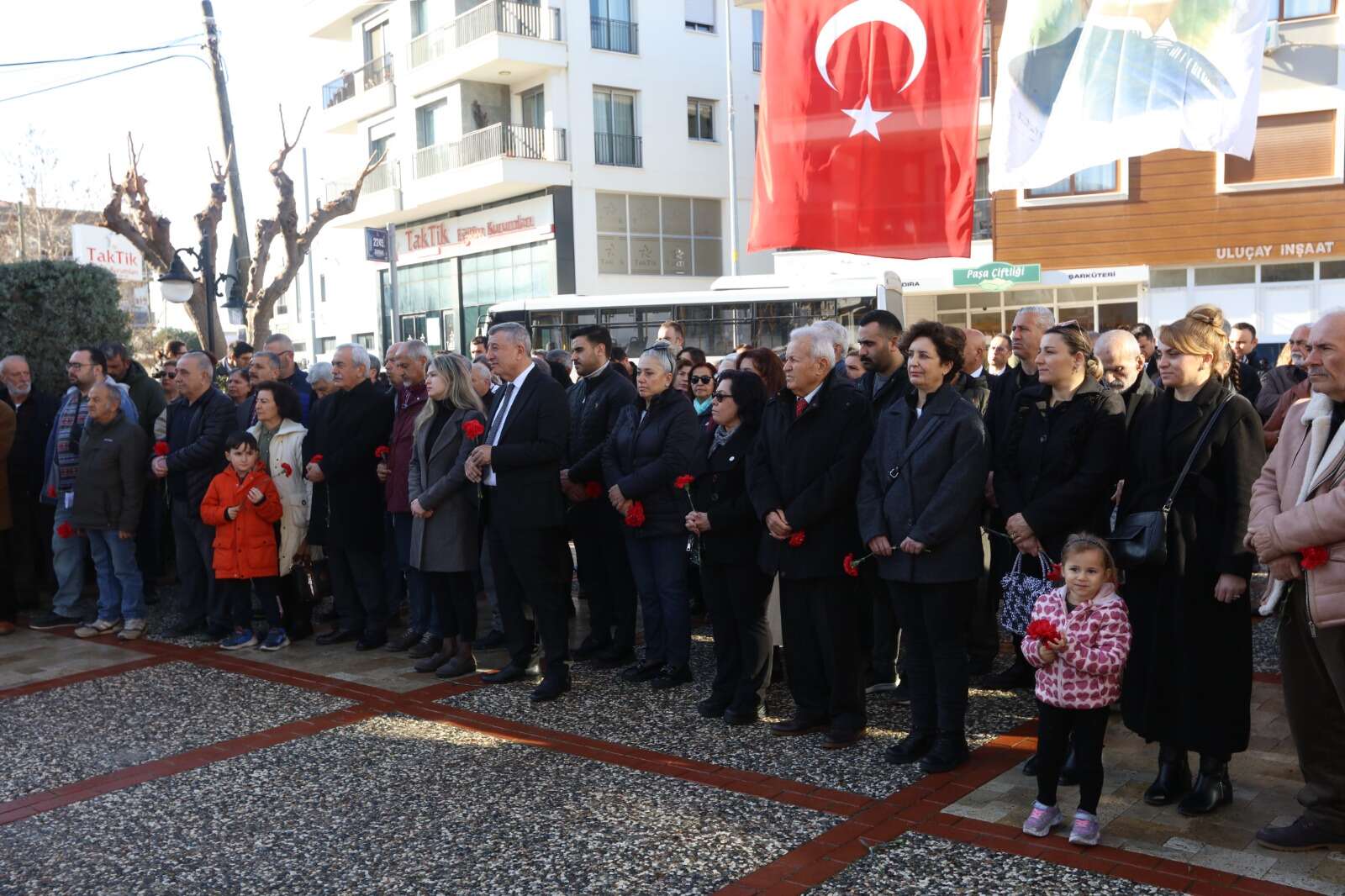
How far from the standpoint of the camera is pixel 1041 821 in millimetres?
4551

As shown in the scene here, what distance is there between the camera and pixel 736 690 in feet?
21.0

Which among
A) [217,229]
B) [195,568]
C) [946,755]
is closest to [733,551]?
[946,755]

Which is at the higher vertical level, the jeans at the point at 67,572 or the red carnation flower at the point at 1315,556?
the red carnation flower at the point at 1315,556

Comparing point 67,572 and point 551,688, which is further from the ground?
point 67,572

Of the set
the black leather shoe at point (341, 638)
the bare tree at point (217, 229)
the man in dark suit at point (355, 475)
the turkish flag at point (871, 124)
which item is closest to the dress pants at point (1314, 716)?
the turkish flag at point (871, 124)

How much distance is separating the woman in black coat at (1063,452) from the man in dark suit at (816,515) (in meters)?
0.77

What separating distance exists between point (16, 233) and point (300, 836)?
44.1m

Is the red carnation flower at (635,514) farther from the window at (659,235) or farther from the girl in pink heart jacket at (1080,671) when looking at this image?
the window at (659,235)

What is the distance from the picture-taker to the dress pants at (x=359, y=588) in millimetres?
8375

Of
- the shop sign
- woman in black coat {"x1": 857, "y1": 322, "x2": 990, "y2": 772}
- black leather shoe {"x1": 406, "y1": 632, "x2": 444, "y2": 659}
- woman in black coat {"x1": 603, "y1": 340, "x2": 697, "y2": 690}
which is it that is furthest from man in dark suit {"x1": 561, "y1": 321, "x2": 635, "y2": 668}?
the shop sign

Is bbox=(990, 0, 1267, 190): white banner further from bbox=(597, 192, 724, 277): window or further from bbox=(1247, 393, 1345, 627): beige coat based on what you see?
bbox=(597, 192, 724, 277): window

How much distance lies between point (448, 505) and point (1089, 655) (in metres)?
4.33

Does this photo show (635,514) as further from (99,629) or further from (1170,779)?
(99,629)

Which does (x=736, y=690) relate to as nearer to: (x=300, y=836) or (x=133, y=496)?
(x=300, y=836)
